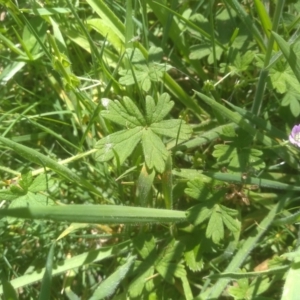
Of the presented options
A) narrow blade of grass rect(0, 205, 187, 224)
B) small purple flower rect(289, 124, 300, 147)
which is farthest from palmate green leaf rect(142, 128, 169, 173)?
small purple flower rect(289, 124, 300, 147)

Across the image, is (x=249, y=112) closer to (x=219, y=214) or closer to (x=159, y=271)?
(x=219, y=214)

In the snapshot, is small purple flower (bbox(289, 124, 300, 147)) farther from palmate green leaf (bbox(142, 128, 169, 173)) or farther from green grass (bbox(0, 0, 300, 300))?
palmate green leaf (bbox(142, 128, 169, 173))

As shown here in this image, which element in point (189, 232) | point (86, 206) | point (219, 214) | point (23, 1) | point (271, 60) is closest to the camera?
point (86, 206)

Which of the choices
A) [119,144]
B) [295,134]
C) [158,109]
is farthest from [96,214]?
[295,134]

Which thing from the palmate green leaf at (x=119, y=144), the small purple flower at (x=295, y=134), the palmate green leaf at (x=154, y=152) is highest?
the palmate green leaf at (x=119, y=144)

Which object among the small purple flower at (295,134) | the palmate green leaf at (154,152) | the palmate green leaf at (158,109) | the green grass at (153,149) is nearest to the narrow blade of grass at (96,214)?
the green grass at (153,149)

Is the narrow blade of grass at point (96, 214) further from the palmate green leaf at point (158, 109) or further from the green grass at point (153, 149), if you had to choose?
the palmate green leaf at point (158, 109)

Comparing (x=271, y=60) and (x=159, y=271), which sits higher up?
(x=271, y=60)

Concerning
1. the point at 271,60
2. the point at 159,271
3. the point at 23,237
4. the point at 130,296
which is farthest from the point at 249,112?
the point at 23,237
